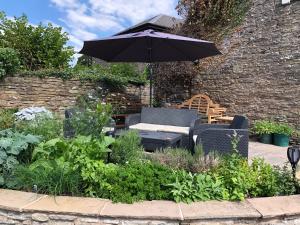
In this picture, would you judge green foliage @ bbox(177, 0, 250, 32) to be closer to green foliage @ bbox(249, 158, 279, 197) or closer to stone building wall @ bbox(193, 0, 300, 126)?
stone building wall @ bbox(193, 0, 300, 126)

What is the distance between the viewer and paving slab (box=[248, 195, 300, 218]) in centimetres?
238

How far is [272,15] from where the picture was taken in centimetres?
711

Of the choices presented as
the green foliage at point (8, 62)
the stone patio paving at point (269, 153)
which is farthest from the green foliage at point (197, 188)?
the green foliage at point (8, 62)

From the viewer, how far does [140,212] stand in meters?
2.34

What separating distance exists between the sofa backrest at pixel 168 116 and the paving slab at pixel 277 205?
9.95 feet

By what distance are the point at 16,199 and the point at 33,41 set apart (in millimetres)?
7339

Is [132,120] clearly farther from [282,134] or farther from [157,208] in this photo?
[282,134]

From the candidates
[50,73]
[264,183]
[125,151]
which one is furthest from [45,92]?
[264,183]

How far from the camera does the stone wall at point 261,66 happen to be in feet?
22.1

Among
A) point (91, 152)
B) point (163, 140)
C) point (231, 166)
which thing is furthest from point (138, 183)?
point (163, 140)

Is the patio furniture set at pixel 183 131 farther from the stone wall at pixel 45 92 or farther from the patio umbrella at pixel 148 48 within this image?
the stone wall at pixel 45 92

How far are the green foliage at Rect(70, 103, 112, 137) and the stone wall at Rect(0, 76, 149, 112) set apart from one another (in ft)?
15.1

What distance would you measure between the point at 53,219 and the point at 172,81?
6.95 metres

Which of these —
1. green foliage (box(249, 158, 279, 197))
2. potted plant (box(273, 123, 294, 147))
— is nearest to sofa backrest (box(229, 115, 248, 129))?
green foliage (box(249, 158, 279, 197))
